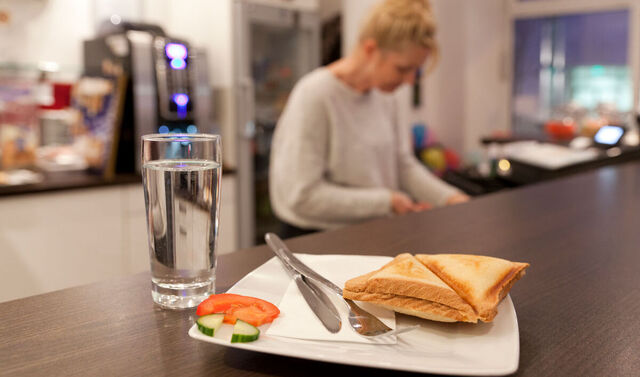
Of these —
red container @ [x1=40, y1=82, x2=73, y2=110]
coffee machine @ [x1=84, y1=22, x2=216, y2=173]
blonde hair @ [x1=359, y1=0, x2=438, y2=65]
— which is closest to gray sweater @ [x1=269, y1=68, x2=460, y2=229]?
blonde hair @ [x1=359, y1=0, x2=438, y2=65]

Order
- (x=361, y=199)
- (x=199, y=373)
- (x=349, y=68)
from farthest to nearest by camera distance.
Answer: (x=349, y=68), (x=361, y=199), (x=199, y=373)

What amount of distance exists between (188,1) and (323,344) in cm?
311

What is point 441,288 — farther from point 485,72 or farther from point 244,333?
point 485,72

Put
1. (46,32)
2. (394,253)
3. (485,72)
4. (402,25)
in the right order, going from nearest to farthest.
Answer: (394,253) → (402,25) → (46,32) → (485,72)

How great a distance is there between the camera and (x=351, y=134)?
73.7 inches

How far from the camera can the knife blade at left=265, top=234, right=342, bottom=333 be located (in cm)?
50

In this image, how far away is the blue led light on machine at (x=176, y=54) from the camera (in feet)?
8.98

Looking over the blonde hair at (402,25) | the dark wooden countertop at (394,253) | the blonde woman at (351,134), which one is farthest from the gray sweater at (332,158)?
the dark wooden countertop at (394,253)

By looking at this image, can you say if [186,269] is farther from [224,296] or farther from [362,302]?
[362,302]

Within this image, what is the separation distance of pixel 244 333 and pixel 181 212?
0.50ft

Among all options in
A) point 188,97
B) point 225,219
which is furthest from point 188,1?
point 225,219

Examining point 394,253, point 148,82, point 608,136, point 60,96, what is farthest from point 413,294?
point 60,96

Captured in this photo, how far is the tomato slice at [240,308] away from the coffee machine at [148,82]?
227 cm

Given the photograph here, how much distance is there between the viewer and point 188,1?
10.7 ft
